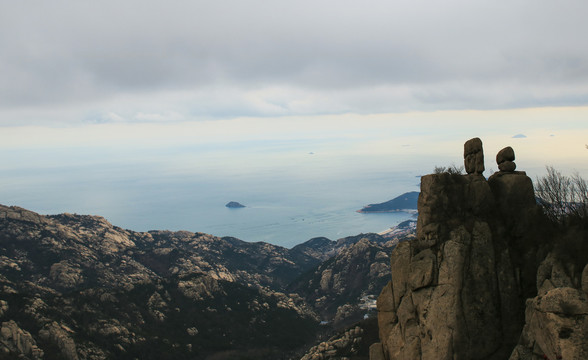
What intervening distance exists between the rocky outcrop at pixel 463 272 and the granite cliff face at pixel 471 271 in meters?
0.06

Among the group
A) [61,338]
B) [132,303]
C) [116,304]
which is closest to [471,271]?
[61,338]

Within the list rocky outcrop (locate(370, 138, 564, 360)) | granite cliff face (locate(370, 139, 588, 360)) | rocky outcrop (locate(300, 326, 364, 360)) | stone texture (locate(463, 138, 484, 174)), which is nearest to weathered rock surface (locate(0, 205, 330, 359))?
rocky outcrop (locate(300, 326, 364, 360))

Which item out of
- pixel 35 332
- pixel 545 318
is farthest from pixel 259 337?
pixel 545 318

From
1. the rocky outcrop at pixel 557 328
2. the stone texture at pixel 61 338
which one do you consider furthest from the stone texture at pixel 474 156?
the stone texture at pixel 61 338

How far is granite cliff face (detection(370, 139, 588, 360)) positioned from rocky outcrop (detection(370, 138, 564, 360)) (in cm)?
6

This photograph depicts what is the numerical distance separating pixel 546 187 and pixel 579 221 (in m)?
18.8

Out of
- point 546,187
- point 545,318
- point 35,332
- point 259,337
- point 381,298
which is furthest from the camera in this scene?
point 259,337

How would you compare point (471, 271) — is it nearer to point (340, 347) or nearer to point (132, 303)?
point (340, 347)

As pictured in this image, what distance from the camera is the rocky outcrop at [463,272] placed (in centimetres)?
2852

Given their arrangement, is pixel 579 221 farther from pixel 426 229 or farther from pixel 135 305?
pixel 135 305

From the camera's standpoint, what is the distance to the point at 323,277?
172 meters

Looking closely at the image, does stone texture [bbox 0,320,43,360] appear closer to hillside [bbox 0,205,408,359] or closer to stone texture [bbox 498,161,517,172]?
hillside [bbox 0,205,408,359]

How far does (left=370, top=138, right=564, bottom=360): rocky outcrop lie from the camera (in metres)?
28.5

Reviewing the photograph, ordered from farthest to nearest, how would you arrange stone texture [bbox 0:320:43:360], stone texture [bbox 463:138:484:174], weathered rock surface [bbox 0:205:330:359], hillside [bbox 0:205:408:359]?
hillside [bbox 0:205:408:359] < weathered rock surface [bbox 0:205:330:359] < stone texture [bbox 0:320:43:360] < stone texture [bbox 463:138:484:174]
